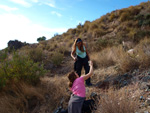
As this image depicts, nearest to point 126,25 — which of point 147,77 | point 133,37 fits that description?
point 133,37

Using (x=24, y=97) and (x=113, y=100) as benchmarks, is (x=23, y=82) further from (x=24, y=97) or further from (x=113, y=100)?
(x=113, y=100)

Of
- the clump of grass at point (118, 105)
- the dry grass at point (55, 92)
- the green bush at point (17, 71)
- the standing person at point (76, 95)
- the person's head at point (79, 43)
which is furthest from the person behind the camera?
the green bush at point (17, 71)

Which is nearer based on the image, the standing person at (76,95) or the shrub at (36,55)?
the standing person at (76,95)

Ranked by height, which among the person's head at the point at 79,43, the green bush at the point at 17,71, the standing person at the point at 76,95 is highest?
the person's head at the point at 79,43

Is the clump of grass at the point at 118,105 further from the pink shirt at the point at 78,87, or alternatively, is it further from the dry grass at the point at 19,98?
the dry grass at the point at 19,98

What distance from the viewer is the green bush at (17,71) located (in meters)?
4.28

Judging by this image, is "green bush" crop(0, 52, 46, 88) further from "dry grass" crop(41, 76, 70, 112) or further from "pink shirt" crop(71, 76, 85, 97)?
"pink shirt" crop(71, 76, 85, 97)

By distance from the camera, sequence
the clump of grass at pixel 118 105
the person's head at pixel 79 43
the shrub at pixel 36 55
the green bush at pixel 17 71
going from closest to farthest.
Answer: the clump of grass at pixel 118 105 → the person's head at pixel 79 43 → the green bush at pixel 17 71 → the shrub at pixel 36 55

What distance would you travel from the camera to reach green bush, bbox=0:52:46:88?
14.0ft

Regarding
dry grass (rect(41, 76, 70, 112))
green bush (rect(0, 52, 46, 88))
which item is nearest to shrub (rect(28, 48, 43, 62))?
green bush (rect(0, 52, 46, 88))

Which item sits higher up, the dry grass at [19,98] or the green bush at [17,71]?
the green bush at [17,71]

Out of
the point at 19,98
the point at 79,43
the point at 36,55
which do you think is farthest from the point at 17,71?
the point at 36,55

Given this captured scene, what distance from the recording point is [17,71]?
439 cm

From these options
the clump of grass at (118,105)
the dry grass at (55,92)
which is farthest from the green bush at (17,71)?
the clump of grass at (118,105)
